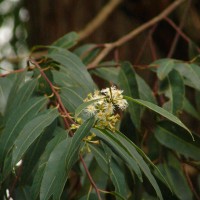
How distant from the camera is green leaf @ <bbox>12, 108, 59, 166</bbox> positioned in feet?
2.84

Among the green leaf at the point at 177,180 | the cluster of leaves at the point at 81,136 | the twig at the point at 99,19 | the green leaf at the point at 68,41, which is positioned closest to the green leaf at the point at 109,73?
the cluster of leaves at the point at 81,136

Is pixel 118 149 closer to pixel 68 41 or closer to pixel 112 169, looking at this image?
pixel 112 169

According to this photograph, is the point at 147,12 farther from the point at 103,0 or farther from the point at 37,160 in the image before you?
the point at 37,160

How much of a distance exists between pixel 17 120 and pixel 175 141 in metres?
0.39

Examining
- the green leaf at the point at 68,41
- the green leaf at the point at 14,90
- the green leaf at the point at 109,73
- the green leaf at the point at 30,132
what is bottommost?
the green leaf at the point at 30,132

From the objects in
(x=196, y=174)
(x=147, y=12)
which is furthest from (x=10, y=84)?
(x=147, y=12)

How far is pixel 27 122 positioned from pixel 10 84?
0.22m

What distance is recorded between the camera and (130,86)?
1207mm

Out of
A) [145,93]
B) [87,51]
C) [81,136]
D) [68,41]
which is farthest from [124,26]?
[81,136]

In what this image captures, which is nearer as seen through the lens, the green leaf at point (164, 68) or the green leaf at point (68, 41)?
the green leaf at point (164, 68)

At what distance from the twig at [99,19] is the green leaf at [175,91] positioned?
73cm

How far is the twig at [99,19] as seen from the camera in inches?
76.8

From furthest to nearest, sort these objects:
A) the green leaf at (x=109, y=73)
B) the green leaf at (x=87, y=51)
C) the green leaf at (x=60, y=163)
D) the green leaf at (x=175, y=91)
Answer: the green leaf at (x=87, y=51) < the green leaf at (x=109, y=73) < the green leaf at (x=175, y=91) < the green leaf at (x=60, y=163)

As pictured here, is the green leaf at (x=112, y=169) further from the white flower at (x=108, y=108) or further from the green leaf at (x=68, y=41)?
the green leaf at (x=68, y=41)
